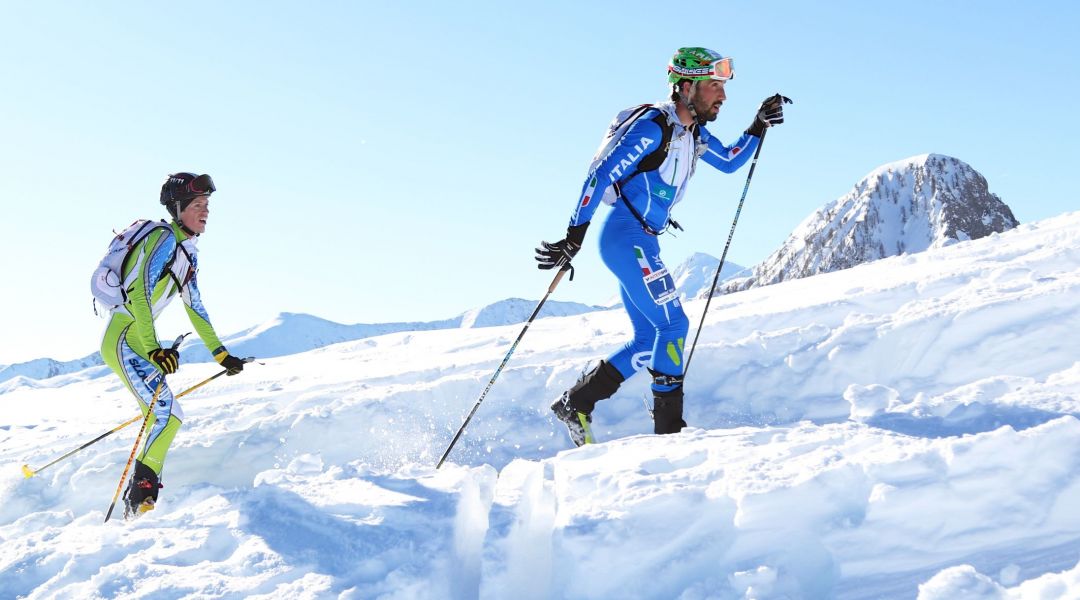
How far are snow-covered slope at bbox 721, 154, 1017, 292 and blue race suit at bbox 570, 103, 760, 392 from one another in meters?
152

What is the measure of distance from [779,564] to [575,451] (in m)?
1.69

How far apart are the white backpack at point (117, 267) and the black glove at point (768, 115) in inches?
174

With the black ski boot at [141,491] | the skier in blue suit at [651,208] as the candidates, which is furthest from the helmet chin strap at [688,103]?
the black ski boot at [141,491]

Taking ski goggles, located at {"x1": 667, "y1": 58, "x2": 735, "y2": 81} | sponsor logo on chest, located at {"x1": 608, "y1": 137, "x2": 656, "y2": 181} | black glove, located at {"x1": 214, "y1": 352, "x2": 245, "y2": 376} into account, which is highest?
ski goggles, located at {"x1": 667, "y1": 58, "x2": 735, "y2": 81}

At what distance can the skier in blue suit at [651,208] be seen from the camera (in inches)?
196

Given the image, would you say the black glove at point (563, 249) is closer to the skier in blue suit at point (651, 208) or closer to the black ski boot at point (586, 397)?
the skier in blue suit at point (651, 208)

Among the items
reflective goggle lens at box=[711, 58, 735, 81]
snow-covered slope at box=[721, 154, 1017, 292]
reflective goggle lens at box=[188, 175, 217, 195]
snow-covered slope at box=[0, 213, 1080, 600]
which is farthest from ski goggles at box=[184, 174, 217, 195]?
snow-covered slope at box=[721, 154, 1017, 292]

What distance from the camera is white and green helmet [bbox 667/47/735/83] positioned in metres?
5.14

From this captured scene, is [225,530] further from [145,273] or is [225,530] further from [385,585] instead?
[145,273]

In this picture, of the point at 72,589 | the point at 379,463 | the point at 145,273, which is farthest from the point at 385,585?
the point at 379,463

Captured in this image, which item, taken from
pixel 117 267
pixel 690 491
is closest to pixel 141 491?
pixel 117 267

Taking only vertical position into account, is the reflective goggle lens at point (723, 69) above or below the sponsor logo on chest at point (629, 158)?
above

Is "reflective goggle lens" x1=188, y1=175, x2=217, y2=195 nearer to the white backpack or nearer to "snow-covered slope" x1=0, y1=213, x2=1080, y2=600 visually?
the white backpack

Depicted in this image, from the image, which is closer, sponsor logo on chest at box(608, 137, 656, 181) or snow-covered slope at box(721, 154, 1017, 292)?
sponsor logo on chest at box(608, 137, 656, 181)
